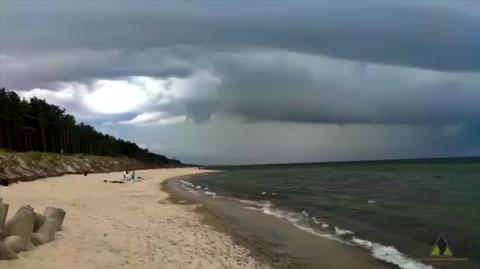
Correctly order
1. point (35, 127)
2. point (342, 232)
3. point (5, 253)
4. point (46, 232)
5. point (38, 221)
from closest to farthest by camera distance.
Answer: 1. point (5, 253)
2. point (46, 232)
3. point (38, 221)
4. point (342, 232)
5. point (35, 127)

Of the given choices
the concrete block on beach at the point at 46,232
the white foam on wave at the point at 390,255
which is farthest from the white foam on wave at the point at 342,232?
the concrete block on beach at the point at 46,232

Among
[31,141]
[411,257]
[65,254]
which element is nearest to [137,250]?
[65,254]

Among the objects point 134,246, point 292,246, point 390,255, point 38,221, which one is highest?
point 38,221

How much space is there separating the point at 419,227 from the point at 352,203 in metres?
11.8

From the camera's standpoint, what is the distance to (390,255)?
1609 centimetres

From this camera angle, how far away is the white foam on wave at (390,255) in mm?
14648

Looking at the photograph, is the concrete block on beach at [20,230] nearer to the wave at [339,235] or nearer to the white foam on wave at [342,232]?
the wave at [339,235]

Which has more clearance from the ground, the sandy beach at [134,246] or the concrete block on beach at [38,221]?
the concrete block on beach at [38,221]

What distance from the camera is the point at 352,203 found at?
1351 inches

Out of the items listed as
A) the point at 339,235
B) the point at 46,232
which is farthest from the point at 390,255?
the point at 46,232

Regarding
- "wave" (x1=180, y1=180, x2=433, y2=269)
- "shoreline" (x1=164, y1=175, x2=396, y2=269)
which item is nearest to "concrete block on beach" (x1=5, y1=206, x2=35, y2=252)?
"shoreline" (x1=164, y1=175, x2=396, y2=269)

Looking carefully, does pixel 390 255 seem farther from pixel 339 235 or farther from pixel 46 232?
pixel 46 232

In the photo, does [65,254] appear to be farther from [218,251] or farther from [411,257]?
[411,257]

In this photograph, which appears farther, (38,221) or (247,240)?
(247,240)
